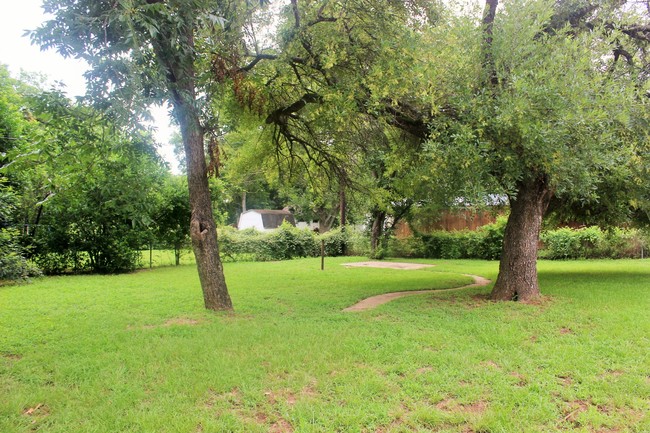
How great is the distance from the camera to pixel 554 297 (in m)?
7.90

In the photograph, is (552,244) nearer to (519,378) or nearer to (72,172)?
(519,378)

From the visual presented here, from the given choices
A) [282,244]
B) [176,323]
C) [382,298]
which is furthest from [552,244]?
[176,323]

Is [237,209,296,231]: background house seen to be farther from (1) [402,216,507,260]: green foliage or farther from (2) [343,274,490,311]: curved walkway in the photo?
(2) [343,274,490,311]: curved walkway

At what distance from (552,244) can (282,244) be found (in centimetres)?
1182

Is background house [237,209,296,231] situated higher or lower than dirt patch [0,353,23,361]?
higher

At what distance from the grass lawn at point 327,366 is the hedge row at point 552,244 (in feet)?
30.7

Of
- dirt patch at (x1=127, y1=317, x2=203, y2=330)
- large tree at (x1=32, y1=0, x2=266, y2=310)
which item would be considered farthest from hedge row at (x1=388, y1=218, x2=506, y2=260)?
large tree at (x1=32, y1=0, x2=266, y2=310)

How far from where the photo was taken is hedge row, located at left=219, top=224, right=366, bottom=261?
59.9ft

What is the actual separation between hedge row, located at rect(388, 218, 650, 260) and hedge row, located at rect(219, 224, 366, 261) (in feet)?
12.7

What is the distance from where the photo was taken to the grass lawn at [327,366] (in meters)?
3.29

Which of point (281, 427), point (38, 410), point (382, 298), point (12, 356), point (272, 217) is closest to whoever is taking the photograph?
point (281, 427)

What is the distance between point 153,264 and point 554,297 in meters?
14.0

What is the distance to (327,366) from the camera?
4277mm

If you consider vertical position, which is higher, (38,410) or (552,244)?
(552,244)
